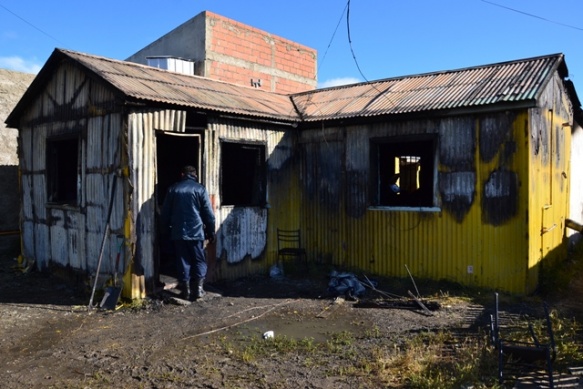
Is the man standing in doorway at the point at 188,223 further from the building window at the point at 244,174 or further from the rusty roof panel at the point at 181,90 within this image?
the building window at the point at 244,174

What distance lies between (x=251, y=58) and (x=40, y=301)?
11.4 m

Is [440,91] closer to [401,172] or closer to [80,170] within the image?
[401,172]

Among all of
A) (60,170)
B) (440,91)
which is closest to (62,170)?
(60,170)

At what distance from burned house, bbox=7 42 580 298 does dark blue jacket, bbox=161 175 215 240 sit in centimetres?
29

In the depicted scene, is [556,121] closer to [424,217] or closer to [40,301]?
[424,217]

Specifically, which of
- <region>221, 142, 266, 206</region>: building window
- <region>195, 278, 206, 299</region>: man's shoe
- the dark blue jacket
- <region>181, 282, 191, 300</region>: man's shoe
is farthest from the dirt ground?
<region>221, 142, 266, 206</region>: building window

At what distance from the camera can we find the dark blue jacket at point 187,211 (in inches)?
290

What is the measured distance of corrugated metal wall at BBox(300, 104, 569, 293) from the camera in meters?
7.51

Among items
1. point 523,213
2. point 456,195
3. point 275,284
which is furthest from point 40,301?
point 523,213

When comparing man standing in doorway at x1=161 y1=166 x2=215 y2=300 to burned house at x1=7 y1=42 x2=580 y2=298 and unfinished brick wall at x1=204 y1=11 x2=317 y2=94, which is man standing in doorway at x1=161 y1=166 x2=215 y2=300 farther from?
unfinished brick wall at x1=204 y1=11 x2=317 y2=94

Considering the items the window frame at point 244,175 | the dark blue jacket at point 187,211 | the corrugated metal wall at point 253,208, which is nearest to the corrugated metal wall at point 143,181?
the dark blue jacket at point 187,211

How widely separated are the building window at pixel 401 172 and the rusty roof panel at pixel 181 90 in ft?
6.73

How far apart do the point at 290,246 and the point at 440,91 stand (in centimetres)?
435

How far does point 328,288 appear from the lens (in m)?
8.06
